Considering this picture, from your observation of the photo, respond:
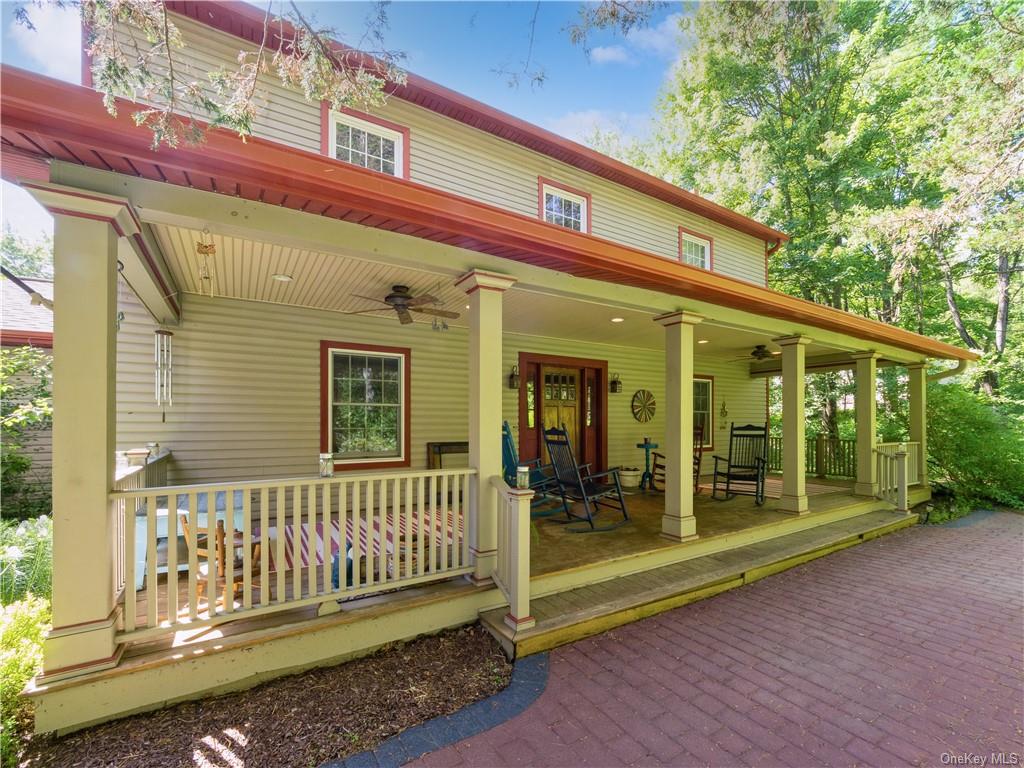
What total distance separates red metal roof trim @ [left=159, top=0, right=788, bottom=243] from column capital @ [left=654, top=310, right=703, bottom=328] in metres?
3.22

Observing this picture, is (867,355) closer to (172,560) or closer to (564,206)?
(564,206)

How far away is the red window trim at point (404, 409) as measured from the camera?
507 centimetres

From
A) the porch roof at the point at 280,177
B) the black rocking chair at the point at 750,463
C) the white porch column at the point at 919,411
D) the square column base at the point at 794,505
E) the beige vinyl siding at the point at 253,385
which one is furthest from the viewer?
the white porch column at the point at 919,411

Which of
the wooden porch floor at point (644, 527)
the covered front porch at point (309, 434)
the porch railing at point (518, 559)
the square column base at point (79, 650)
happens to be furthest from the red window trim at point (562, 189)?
the square column base at point (79, 650)

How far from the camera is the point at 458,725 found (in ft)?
6.84

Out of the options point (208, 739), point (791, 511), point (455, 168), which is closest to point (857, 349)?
point (791, 511)

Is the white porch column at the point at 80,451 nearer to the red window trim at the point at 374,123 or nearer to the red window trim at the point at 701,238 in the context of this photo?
the red window trim at the point at 374,123

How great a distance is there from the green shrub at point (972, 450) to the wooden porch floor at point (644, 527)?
2.34 m

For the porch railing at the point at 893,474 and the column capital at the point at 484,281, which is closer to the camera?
the column capital at the point at 484,281

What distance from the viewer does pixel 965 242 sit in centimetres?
944

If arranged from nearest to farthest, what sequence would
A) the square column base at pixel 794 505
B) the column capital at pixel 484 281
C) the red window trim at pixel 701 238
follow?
the column capital at pixel 484 281 → the square column base at pixel 794 505 → the red window trim at pixel 701 238

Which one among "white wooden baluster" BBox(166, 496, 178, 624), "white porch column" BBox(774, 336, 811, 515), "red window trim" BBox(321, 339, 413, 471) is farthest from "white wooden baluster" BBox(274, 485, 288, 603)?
"white porch column" BBox(774, 336, 811, 515)

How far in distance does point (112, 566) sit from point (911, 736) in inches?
151

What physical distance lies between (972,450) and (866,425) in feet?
9.47
